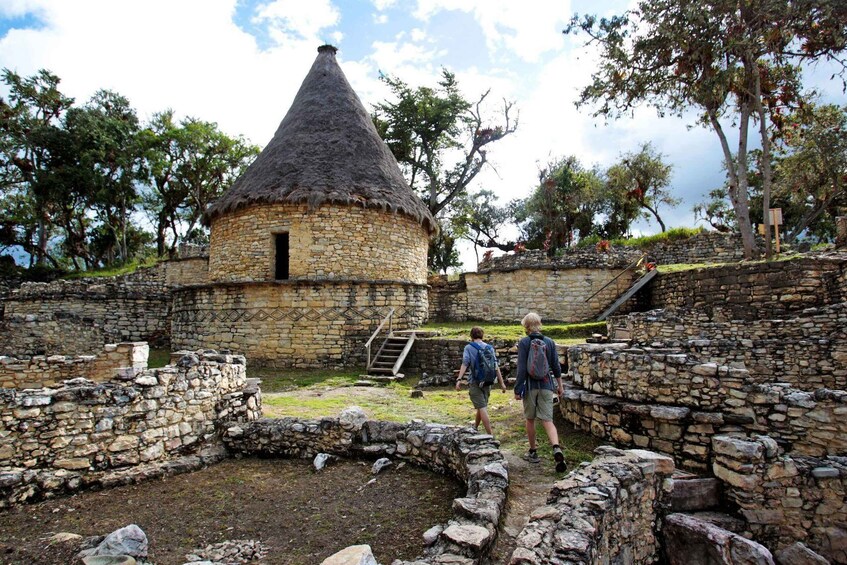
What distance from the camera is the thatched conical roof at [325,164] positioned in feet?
45.5

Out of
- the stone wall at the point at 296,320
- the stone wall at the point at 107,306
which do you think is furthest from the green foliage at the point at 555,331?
the stone wall at the point at 107,306

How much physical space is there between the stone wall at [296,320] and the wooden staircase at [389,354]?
0.63m

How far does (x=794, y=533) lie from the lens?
151 inches

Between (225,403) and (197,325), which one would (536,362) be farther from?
(197,325)

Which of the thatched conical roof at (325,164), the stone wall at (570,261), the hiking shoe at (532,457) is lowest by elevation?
the hiking shoe at (532,457)

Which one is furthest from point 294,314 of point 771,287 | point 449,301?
point 771,287

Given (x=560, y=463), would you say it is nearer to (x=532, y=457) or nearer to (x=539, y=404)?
(x=532, y=457)

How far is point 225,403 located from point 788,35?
1823cm

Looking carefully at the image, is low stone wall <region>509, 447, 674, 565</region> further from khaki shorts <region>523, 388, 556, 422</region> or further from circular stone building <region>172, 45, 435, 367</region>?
circular stone building <region>172, 45, 435, 367</region>

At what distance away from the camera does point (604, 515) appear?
3201 mm

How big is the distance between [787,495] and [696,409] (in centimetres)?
107

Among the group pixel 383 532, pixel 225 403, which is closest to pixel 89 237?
pixel 225 403

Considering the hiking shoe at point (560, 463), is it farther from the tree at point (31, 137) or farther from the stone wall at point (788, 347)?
the tree at point (31, 137)

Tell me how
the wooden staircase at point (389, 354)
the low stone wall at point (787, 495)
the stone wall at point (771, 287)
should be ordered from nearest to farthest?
the low stone wall at point (787, 495)
the stone wall at point (771, 287)
the wooden staircase at point (389, 354)
